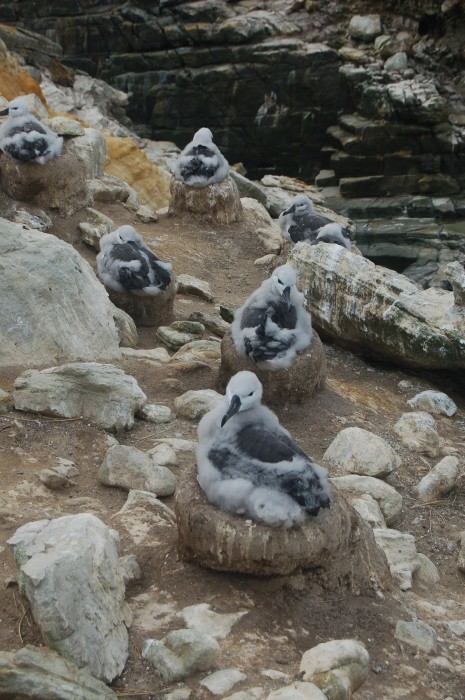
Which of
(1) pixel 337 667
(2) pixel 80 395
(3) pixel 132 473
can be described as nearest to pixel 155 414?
(2) pixel 80 395

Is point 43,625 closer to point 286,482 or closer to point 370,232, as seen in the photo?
point 286,482

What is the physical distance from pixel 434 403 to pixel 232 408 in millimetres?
4080

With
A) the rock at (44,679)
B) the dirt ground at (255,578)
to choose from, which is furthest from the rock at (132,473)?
the rock at (44,679)

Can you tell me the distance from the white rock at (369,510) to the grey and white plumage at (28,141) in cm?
622

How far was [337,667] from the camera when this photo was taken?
3811 mm

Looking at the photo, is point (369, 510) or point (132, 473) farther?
point (369, 510)

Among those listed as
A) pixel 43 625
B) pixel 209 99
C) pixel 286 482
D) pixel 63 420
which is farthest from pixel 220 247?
pixel 209 99

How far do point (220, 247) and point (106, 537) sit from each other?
30.8 feet

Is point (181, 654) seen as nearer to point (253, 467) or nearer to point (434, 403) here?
point (253, 467)

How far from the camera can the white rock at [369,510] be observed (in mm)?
5754

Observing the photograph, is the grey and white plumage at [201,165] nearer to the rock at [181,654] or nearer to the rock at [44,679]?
the rock at [181,654]

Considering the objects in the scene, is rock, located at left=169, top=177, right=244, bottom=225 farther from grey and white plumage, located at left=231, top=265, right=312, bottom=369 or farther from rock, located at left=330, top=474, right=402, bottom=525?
rock, located at left=330, top=474, right=402, bottom=525

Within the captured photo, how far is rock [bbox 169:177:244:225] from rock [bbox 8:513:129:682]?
32.8ft

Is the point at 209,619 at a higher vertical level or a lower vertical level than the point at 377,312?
lower
